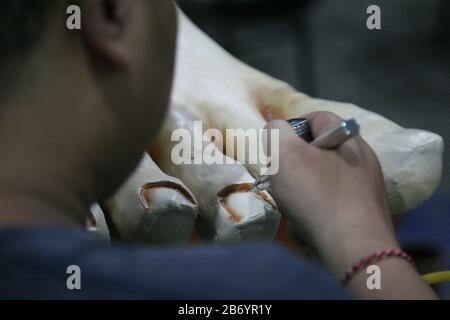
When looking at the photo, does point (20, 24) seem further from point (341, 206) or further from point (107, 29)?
point (341, 206)

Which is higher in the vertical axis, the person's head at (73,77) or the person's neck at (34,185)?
the person's head at (73,77)

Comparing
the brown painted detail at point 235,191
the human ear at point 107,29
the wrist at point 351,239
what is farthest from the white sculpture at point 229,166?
the human ear at point 107,29

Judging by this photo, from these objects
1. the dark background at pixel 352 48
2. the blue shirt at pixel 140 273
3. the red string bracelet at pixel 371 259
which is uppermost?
the dark background at pixel 352 48

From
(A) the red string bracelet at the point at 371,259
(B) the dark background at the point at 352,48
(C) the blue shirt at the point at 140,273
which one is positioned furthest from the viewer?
(B) the dark background at the point at 352,48

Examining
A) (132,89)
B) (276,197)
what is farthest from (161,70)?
(276,197)

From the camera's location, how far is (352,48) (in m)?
0.82

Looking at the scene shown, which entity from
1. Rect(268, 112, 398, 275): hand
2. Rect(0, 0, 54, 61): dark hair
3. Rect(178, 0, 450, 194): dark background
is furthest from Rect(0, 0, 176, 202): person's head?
Rect(178, 0, 450, 194): dark background

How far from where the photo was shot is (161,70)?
0.38 meters

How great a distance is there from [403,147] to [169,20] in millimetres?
319

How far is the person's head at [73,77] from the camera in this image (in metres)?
0.34

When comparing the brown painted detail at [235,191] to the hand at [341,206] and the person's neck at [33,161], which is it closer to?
the hand at [341,206]

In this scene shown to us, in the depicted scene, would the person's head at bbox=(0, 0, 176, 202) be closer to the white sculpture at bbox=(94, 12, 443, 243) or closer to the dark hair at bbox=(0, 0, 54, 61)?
the dark hair at bbox=(0, 0, 54, 61)

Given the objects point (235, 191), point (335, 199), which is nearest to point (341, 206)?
point (335, 199)

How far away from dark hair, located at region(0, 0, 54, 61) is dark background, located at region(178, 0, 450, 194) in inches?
18.4
